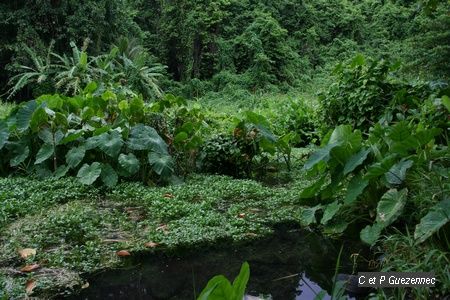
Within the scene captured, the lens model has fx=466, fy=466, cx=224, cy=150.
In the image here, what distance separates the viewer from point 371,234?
333 centimetres

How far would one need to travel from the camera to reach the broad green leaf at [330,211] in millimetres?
3729

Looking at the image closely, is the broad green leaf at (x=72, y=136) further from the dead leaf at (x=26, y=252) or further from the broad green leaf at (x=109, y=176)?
the dead leaf at (x=26, y=252)

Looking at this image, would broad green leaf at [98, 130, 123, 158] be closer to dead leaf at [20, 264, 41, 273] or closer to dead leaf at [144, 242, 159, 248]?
dead leaf at [144, 242, 159, 248]

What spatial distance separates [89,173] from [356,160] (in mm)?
2947

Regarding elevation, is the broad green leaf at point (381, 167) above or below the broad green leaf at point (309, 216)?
above

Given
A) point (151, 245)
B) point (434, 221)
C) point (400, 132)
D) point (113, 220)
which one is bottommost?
point (113, 220)

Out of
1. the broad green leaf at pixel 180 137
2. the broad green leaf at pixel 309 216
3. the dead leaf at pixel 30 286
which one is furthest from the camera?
the broad green leaf at pixel 180 137

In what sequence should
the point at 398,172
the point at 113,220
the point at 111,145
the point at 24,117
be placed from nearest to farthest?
the point at 398,172 < the point at 113,220 < the point at 111,145 < the point at 24,117

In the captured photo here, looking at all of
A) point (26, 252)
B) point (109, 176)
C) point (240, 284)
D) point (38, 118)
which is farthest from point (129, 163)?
point (240, 284)

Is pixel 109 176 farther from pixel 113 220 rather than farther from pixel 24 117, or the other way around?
pixel 24 117

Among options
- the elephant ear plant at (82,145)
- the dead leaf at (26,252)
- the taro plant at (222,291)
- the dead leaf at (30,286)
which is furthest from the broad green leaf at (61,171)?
the taro plant at (222,291)

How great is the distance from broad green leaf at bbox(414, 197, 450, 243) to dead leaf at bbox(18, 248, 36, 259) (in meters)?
2.69

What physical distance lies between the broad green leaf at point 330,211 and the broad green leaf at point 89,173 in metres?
2.55

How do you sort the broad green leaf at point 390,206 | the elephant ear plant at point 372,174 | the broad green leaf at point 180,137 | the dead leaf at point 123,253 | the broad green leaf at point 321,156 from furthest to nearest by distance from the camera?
the broad green leaf at point 180,137, the broad green leaf at point 321,156, the dead leaf at point 123,253, the elephant ear plant at point 372,174, the broad green leaf at point 390,206
